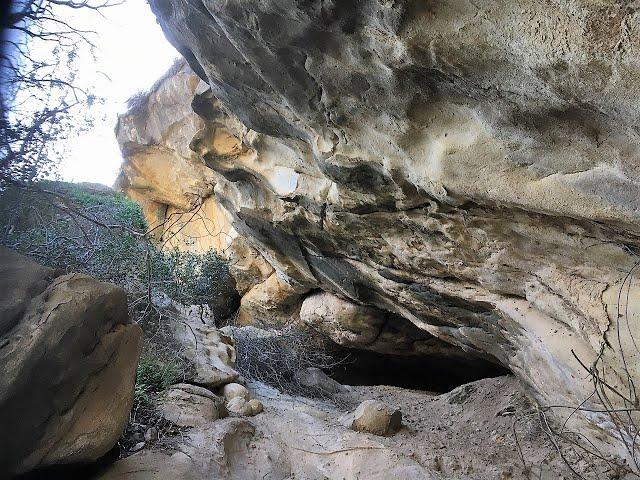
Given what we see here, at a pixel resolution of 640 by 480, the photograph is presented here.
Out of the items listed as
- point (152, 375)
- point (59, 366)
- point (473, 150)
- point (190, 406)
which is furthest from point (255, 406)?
point (473, 150)

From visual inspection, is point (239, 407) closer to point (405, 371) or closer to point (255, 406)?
point (255, 406)

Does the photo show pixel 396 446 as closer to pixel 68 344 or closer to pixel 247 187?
pixel 68 344

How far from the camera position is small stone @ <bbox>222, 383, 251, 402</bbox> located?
465 centimetres

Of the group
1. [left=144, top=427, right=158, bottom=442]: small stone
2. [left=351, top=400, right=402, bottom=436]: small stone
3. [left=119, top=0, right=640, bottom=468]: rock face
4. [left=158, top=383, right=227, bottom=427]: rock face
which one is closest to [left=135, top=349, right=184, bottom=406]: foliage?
[left=158, top=383, right=227, bottom=427]: rock face

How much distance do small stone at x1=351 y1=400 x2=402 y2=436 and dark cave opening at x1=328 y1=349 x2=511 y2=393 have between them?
10.6 feet

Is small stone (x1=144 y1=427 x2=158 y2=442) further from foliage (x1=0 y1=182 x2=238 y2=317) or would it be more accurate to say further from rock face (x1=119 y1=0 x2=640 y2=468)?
rock face (x1=119 y1=0 x2=640 y2=468)

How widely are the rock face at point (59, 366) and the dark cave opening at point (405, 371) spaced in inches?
212

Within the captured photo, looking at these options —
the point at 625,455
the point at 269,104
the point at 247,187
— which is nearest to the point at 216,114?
the point at 247,187

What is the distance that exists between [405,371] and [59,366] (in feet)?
22.5

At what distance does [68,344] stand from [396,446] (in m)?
2.56

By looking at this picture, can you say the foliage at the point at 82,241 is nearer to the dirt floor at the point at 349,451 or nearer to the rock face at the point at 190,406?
the rock face at the point at 190,406

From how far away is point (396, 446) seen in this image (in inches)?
152

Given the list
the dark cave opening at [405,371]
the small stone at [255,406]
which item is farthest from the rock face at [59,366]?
the dark cave opening at [405,371]

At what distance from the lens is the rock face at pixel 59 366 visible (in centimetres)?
220
